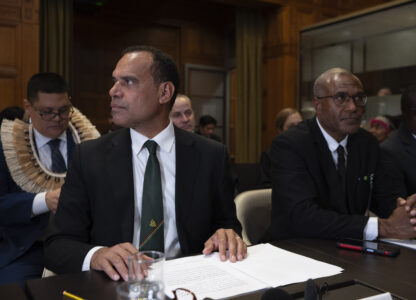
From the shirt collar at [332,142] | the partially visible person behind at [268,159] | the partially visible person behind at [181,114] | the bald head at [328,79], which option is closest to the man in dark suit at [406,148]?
the shirt collar at [332,142]

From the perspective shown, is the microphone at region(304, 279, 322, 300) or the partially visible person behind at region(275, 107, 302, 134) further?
the partially visible person behind at region(275, 107, 302, 134)

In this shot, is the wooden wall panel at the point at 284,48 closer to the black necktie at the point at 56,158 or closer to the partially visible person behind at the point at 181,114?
the partially visible person behind at the point at 181,114

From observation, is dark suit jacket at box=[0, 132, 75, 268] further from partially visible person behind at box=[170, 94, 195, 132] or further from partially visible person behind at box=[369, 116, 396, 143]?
partially visible person behind at box=[369, 116, 396, 143]

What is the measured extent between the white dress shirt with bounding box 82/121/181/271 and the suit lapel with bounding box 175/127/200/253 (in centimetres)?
3

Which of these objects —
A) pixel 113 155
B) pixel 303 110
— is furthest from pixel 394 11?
pixel 113 155

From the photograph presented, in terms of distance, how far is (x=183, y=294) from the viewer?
3.14ft

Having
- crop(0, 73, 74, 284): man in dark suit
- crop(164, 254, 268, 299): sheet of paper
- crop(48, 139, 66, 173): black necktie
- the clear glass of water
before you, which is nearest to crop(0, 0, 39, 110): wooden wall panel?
crop(0, 73, 74, 284): man in dark suit

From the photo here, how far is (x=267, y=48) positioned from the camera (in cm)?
696

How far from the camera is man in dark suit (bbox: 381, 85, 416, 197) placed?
2369 mm

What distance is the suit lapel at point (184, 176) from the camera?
157cm

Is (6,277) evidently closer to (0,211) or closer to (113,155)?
(0,211)

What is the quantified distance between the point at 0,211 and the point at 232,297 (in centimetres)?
151

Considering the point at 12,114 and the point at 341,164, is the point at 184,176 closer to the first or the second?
the point at 341,164

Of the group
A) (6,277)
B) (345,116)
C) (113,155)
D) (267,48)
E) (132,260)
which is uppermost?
(267,48)
